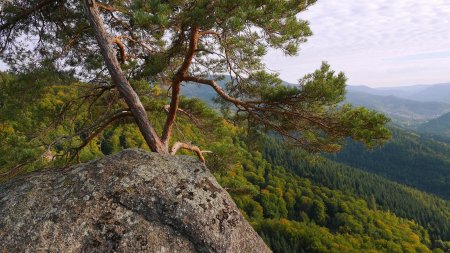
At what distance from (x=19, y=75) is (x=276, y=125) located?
→ 684 centimetres

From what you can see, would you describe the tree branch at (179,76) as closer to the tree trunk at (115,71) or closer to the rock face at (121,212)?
the tree trunk at (115,71)

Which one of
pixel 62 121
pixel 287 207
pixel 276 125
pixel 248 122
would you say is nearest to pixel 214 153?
pixel 248 122

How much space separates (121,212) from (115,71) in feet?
11.3

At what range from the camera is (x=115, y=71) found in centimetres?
726

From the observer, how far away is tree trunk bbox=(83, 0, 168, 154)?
714cm

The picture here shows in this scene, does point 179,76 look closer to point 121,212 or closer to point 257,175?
point 121,212

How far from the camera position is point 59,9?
8.51m

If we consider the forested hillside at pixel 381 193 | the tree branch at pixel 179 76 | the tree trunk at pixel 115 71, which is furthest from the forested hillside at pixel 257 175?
the tree trunk at pixel 115 71

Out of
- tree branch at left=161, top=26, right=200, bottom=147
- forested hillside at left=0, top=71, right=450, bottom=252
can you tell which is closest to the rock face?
forested hillside at left=0, top=71, right=450, bottom=252

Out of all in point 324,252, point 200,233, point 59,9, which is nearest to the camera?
point 200,233

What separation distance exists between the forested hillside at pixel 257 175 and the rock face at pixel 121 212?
1.23 meters

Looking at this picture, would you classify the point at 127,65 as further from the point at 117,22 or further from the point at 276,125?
the point at 276,125

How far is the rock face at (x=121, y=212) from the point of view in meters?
4.70

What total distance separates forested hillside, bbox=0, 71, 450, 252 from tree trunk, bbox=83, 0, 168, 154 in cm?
158
